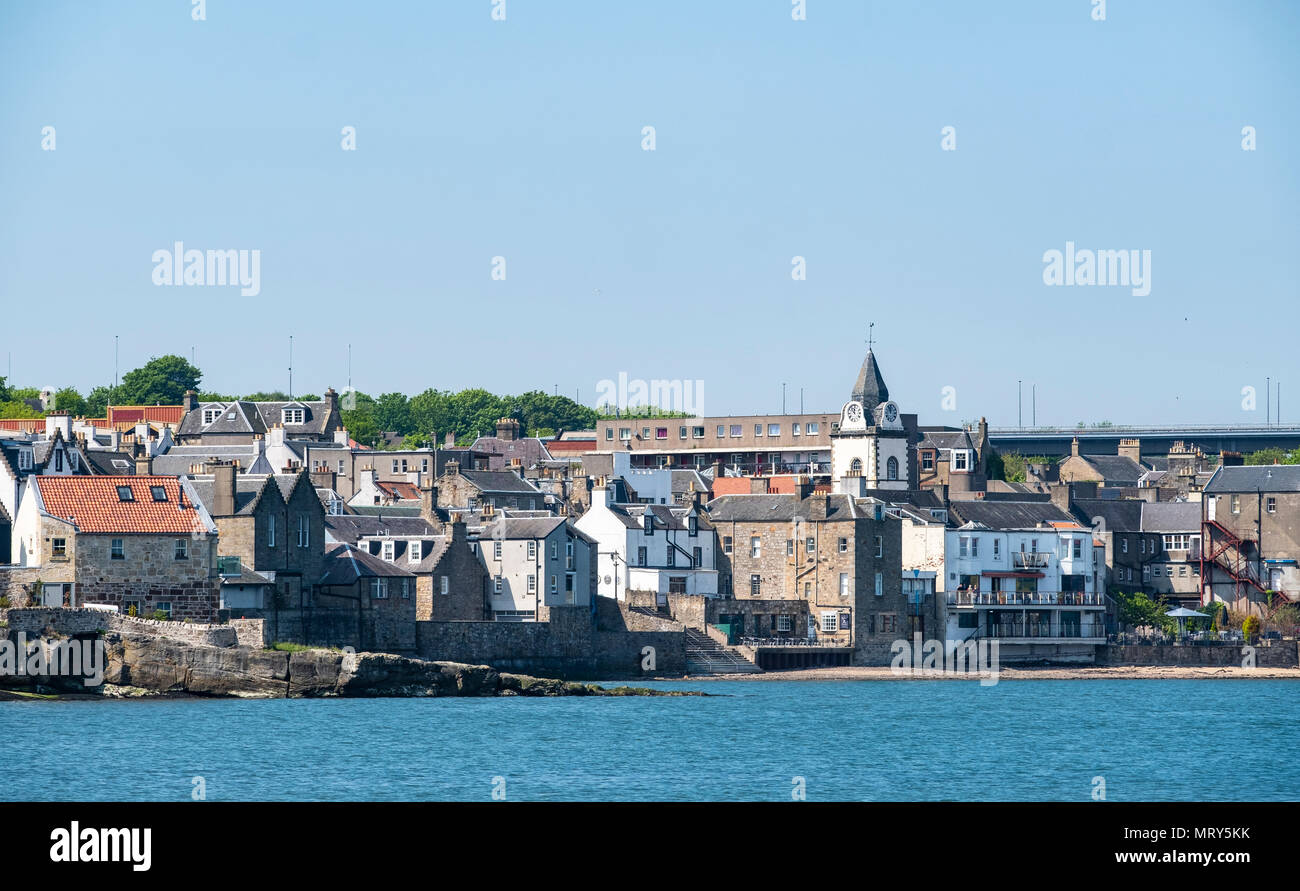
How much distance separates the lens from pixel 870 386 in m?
116

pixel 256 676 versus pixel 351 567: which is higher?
pixel 351 567

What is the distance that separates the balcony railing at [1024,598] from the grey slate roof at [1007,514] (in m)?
4.67

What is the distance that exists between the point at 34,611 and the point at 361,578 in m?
16.3

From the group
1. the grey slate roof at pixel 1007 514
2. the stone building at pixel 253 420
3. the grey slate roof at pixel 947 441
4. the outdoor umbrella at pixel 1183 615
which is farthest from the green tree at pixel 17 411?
the outdoor umbrella at pixel 1183 615

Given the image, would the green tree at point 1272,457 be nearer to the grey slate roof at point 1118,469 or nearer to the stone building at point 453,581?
the grey slate roof at point 1118,469

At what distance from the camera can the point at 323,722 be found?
57.5 meters

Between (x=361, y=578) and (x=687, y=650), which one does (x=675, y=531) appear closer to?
(x=687, y=650)

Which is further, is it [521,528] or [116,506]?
[521,528]

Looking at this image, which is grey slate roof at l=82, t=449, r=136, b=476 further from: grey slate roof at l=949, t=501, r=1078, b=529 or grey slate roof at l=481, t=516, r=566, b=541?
grey slate roof at l=949, t=501, r=1078, b=529

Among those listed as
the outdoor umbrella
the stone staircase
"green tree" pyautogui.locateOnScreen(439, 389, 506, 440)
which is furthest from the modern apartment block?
"green tree" pyautogui.locateOnScreen(439, 389, 506, 440)

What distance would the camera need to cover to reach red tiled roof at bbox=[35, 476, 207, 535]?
68812 millimetres

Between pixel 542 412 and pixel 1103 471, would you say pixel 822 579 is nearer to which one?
pixel 1103 471

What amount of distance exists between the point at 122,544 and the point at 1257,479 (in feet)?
234

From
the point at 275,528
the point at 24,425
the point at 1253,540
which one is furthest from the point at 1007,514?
the point at 24,425
